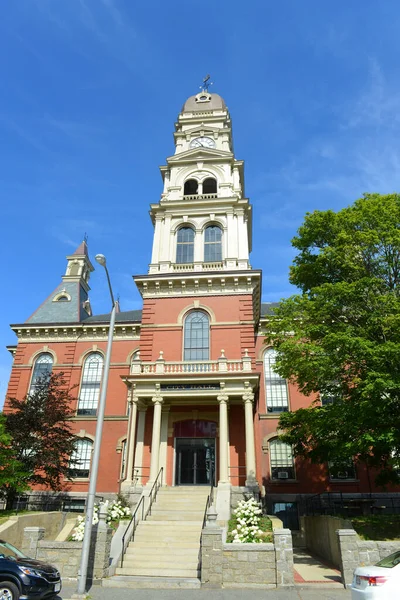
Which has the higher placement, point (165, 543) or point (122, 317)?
point (122, 317)

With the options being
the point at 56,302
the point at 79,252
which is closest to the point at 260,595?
the point at 56,302

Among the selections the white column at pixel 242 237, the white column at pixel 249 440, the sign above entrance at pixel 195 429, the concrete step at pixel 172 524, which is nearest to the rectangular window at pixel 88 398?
the sign above entrance at pixel 195 429

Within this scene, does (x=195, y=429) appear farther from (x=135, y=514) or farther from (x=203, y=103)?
(x=203, y=103)

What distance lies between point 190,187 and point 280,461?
67.3ft

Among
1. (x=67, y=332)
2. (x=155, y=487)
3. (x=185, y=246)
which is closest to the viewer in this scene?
(x=155, y=487)

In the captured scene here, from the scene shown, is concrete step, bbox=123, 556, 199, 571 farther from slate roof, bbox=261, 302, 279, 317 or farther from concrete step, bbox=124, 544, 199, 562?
slate roof, bbox=261, 302, 279, 317

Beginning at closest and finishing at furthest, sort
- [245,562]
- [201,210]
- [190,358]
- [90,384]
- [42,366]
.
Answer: [245,562]
[190,358]
[201,210]
[90,384]
[42,366]

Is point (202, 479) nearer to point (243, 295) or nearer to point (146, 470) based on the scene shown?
point (146, 470)

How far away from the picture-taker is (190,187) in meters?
30.9

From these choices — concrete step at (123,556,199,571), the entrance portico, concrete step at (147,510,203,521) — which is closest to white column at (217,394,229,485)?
the entrance portico

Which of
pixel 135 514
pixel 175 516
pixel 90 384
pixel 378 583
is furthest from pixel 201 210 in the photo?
pixel 378 583

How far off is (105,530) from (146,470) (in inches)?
336

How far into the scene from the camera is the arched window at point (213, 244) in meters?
26.7

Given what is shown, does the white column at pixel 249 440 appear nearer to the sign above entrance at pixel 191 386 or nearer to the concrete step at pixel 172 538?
the sign above entrance at pixel 191 386
